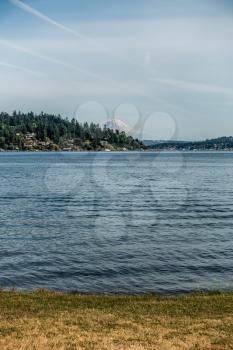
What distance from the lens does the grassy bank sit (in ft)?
56.2

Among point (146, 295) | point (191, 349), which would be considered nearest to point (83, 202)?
point (146, 295)

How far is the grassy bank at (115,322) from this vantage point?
56.2 feet

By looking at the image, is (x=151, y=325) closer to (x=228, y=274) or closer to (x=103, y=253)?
(x=228, y=274)

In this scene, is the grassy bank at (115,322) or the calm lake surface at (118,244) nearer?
the grassy bank at (115,322)

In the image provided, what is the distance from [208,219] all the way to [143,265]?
23.0 metres

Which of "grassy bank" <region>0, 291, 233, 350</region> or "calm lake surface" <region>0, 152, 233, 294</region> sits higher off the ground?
"grassy bank" <region>0, 291, 233, 350</region>

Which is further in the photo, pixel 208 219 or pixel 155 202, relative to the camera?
pixel 155 202

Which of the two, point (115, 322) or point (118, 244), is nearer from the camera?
point (115, 322)

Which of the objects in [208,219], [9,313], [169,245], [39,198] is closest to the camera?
[9,313]

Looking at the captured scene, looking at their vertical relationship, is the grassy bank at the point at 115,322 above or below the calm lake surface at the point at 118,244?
above

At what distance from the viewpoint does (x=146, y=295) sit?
28.4 metres

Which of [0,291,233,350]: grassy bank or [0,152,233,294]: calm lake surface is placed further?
[0,152,233,294]: calm lake surface

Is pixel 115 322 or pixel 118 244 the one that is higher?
pixel 115 322

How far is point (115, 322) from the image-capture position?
19828mm
